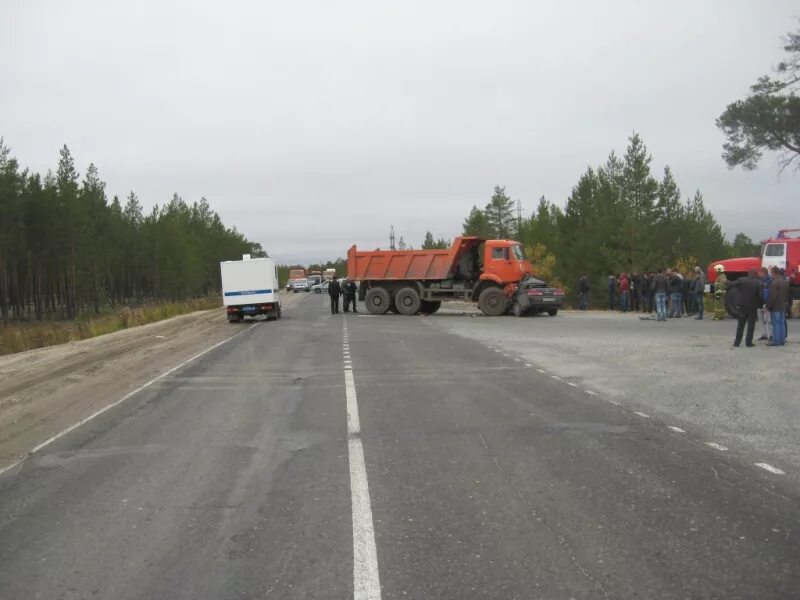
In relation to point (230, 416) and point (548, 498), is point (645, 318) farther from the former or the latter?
point (548, 498)

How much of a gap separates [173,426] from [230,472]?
2293 mm

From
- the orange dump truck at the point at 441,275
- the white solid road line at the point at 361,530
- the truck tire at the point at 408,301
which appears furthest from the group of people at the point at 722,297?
the white solid road line at the point at 361,530

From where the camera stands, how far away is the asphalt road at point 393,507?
148 inches

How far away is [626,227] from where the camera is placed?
47812mm

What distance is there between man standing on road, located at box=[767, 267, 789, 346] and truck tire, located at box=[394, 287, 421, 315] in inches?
695

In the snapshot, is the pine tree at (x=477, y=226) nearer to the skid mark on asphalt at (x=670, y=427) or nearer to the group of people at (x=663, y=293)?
the group of people at (x=663, y=293)

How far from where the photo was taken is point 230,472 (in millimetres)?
5988

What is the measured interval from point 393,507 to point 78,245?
5168 centimetres

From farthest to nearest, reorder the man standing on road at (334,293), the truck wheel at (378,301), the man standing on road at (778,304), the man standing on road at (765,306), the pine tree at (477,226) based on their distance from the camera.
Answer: the pine tree at (477,226) < the man standing on road at (334,293) < the truck wheel at (378,301) < the man standing on road at (765,306) < the man standing on road at (778,304)

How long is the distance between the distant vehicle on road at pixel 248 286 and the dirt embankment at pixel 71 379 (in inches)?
235

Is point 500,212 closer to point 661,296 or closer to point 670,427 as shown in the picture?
point 661,296

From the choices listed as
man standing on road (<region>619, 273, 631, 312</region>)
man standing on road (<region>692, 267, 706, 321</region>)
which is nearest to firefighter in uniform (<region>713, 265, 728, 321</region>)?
man standing on road (<region>692, 267, 706, 321</region>)

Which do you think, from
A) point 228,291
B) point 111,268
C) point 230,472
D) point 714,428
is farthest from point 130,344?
point 111,268

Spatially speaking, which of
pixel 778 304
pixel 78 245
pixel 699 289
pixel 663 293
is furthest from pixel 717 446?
pixel 78 245
